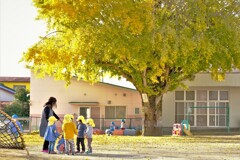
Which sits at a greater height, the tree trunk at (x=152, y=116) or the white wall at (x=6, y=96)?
the white wall at (x=6, y=96)

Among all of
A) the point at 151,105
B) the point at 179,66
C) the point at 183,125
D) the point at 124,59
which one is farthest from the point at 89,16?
the point at 183,125

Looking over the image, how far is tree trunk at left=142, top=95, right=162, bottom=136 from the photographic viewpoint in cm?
3797

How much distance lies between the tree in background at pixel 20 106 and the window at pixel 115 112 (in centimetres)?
1371

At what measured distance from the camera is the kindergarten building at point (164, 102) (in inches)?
1806

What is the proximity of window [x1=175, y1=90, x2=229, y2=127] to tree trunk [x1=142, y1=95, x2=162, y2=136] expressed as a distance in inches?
274

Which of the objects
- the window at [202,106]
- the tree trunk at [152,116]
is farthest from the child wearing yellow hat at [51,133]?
the window at [202,106]

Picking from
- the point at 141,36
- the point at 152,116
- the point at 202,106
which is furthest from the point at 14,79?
the point at 141,36

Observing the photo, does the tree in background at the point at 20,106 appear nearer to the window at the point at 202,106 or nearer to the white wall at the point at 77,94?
the white wall at the point at 77,94

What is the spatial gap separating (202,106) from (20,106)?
21.8 meters

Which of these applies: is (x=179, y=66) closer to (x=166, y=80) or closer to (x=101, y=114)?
(x=166, y=80)

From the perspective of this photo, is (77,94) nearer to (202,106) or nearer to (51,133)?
(202,106)

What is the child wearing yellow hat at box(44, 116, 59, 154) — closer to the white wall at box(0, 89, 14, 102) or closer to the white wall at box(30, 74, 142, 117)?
the white wall at box(30, 74, 142, 117)

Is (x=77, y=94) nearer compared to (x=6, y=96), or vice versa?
(x=77, y=94)

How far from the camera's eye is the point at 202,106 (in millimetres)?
46438
